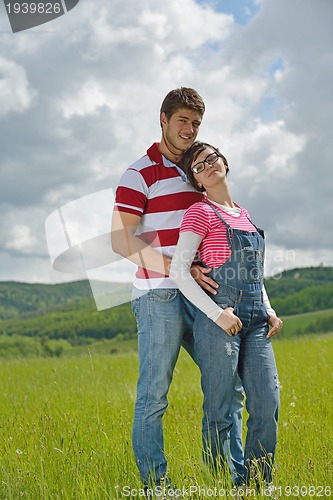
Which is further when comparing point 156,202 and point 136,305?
point 136,305

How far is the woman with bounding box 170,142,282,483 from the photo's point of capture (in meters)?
3.75

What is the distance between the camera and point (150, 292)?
398 cm

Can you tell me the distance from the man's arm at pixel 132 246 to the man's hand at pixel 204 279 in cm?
18

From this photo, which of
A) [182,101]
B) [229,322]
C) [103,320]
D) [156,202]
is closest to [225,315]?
[229,322]

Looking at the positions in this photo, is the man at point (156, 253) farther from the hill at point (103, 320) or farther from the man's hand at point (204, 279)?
the hill at point (103, 320)

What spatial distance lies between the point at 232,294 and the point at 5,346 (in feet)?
127

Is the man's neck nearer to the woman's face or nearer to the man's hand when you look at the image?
the woman's face

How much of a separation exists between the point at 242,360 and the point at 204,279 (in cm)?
58

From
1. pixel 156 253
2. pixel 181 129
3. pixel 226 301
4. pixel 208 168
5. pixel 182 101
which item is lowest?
pixel 226 301

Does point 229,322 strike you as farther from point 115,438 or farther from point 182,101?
point 115,438

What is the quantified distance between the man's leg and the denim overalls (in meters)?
0.20

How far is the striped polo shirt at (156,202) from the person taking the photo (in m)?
3.99

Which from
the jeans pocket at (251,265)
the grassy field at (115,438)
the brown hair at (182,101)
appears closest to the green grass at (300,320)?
the grassy field at (115,438)

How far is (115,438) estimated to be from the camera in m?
5.48
